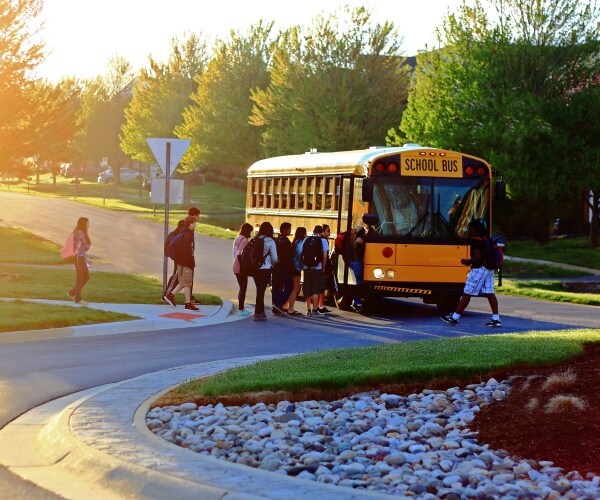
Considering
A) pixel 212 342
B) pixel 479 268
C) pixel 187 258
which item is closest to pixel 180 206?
pixel 187 258

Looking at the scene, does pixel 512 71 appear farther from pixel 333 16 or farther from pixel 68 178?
pixel 68 178

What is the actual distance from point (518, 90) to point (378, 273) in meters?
19.9

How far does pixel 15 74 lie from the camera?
45125mm

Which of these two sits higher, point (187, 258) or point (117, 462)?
point (187, 258)

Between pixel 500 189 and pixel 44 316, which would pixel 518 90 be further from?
pixel 44 316

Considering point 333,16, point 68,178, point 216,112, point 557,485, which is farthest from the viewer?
point 68,178

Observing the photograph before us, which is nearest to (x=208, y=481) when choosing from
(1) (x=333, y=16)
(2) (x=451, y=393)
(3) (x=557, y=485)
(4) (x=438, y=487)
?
(4) (x=438, y=487)

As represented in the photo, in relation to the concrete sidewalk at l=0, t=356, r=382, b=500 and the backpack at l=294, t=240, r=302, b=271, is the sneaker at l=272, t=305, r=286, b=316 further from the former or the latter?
the concrete sidewalk at l=0, t=356, r=382, b=500

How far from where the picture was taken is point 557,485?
7.08 metres

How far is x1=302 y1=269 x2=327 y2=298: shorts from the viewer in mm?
22375

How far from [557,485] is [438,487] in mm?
691

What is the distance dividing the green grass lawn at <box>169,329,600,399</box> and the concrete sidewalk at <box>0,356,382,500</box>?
3.23 feet

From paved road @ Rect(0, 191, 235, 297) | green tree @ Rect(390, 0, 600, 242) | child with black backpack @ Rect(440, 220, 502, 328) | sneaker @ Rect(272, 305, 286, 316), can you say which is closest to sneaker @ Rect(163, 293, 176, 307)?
sneaker @ Rect(272, 305, 286, 316)

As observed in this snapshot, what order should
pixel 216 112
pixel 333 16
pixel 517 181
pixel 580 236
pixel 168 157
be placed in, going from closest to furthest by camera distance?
pixel 168 157
pixel 517 181
pixel 580 236
pixel 333 16
pixel 216 112
